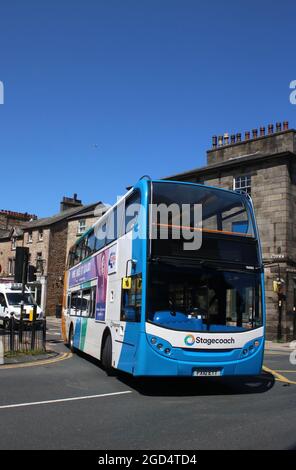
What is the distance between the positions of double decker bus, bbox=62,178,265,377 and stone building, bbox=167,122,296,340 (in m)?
17.2

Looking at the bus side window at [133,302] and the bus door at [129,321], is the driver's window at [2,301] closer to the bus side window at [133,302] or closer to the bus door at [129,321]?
the bus door at [129,321]

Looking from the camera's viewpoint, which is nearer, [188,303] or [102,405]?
[102,405]

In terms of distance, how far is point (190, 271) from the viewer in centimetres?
877

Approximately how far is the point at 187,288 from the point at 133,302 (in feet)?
3.43

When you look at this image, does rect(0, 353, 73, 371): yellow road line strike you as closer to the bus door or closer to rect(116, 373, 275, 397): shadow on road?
→ rect(116, 373, 275, 397): shadow on road

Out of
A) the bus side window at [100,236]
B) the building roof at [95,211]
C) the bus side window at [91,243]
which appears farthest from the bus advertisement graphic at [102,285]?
the building roof at [95,211]

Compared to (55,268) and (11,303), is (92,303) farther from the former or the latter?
(55,268)

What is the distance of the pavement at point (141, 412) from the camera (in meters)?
5.52

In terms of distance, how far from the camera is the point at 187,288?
28.5 ft
